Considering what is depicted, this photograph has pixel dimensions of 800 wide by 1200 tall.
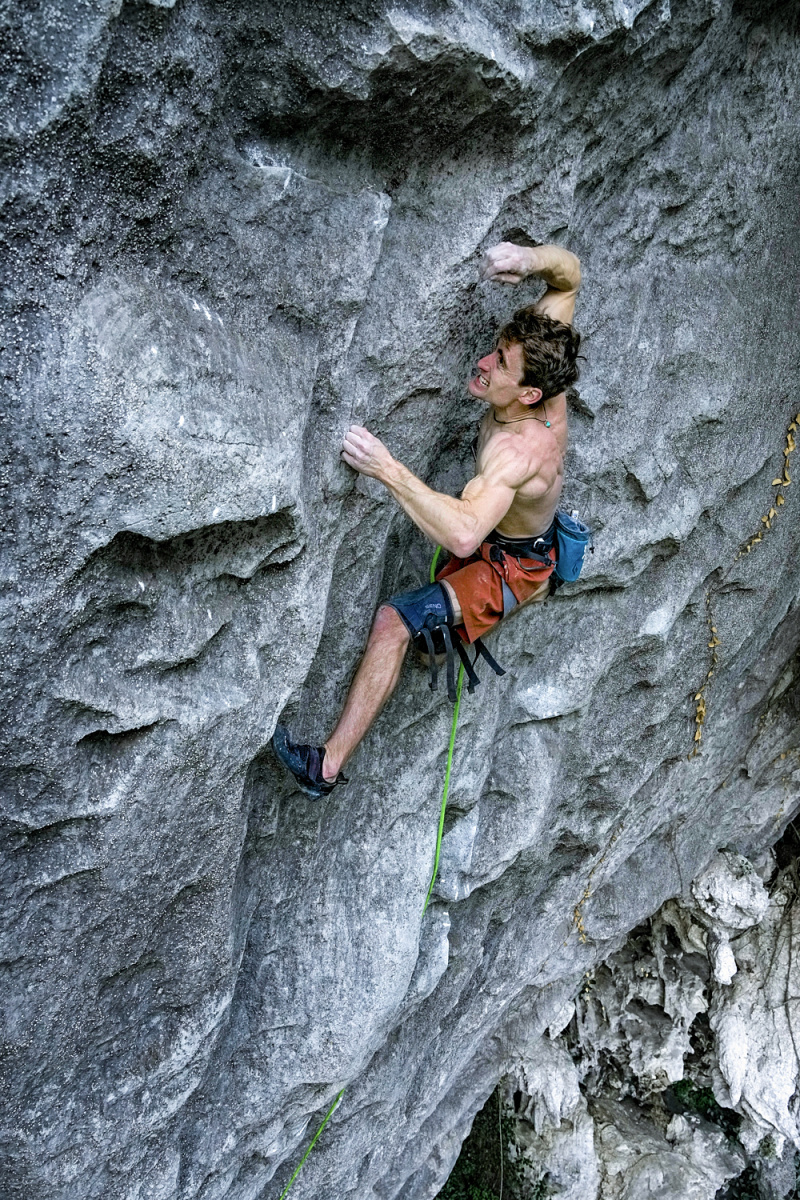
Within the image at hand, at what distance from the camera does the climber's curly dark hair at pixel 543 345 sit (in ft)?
10.5

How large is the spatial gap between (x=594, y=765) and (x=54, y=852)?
322 cm

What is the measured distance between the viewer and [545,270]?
3230 millimetres

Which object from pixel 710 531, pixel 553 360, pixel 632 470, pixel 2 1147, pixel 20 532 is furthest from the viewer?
pixel 710 531

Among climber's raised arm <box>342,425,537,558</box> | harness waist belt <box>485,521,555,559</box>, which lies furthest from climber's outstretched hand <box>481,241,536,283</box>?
harness waist belt <box>485,521,555,559</box>

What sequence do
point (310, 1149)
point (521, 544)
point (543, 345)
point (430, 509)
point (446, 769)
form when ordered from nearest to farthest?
point (430, 509) < point (543, 345) < point (521, 544) < point (446, 769) < point (310, 1149)

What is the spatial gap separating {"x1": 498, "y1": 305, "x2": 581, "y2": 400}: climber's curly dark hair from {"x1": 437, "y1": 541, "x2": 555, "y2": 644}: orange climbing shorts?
724 mm

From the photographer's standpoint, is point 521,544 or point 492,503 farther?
point 521,544

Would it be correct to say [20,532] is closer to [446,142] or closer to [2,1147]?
[446,142]

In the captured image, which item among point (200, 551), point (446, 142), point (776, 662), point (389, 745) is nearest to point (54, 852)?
point (200, 551)

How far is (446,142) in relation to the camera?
3.01 meters

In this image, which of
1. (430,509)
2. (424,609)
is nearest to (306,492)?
(430,509)

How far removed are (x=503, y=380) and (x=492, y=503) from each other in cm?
45

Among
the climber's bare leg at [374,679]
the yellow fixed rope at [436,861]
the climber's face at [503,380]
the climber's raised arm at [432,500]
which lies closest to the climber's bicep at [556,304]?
the climber's face at [503,380]

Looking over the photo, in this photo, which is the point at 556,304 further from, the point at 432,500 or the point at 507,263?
the point at 432,500
